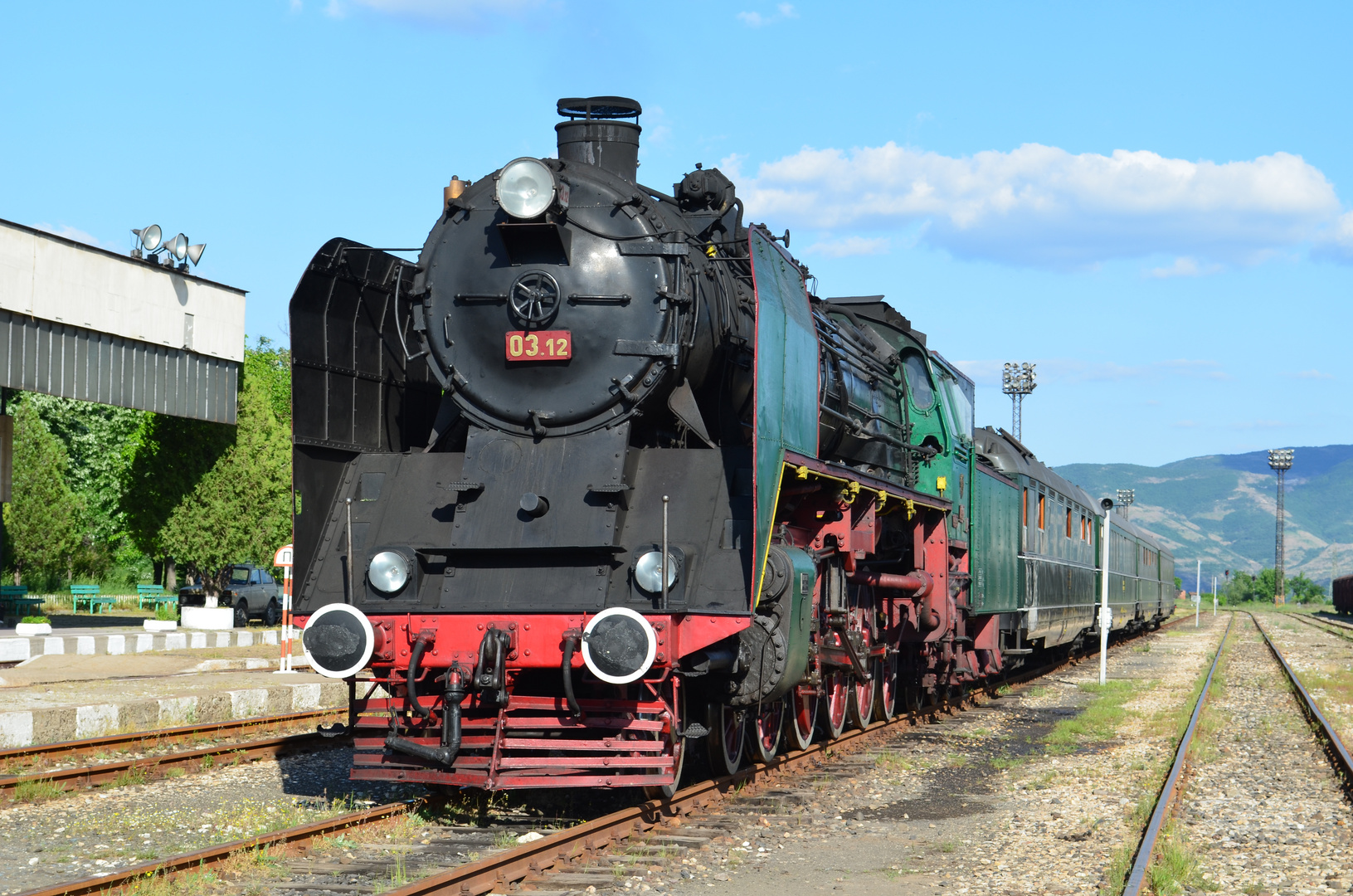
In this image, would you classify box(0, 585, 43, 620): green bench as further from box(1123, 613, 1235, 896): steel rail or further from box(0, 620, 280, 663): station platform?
box(1123, 613, 1235, 896): steel rail

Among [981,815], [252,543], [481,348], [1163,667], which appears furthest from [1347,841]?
[252,543]

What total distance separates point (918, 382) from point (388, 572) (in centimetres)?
707

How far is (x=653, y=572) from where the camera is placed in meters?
7.36

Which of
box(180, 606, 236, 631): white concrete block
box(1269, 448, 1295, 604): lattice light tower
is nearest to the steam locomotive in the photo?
box(180, 606, 236, 631): white concrete block

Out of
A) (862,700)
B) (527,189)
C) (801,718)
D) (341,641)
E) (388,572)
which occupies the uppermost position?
(527,189)

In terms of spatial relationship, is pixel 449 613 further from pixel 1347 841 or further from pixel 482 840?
pixel 1347 841

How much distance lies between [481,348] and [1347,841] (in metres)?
5.96

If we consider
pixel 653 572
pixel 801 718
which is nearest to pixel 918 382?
pixel 801 718

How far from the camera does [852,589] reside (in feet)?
35.0

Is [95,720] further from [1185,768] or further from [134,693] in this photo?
[1185,768]

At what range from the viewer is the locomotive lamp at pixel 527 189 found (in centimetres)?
774

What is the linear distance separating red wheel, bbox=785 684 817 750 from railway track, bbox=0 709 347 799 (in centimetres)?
376

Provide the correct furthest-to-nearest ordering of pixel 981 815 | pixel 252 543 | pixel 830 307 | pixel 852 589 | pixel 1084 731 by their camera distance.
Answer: pixel 252 543
pixel 1084 731
pixel 830 307
pixel 852 589
pixel 981 815

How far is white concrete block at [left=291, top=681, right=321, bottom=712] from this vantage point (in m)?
13.7
